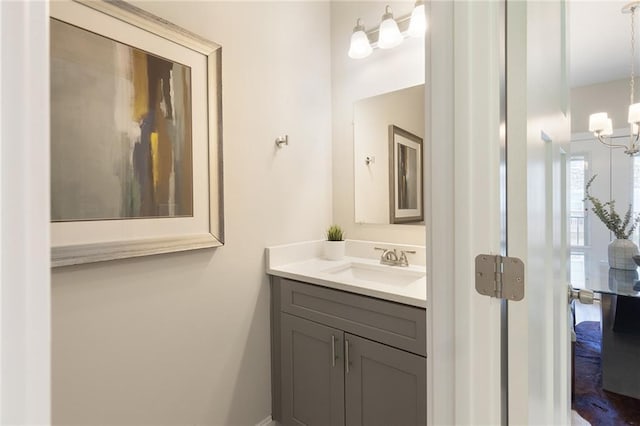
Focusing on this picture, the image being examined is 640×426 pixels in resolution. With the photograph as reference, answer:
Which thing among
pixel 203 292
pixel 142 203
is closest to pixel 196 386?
pixel 203 292

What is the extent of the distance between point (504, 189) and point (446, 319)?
0.29 meters

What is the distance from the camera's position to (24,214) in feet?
1.09

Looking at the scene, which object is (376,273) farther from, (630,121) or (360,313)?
(630,121)

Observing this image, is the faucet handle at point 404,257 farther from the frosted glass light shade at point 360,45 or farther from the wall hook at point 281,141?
the frosted glass light shade at point 360,45

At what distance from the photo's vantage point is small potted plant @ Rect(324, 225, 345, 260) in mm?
1990

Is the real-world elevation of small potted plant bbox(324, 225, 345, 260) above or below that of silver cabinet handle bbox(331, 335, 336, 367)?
above

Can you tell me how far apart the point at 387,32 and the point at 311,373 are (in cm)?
178

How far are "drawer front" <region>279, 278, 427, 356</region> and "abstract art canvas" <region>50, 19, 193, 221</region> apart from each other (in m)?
0.64

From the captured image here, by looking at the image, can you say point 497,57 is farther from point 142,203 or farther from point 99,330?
point 99,330

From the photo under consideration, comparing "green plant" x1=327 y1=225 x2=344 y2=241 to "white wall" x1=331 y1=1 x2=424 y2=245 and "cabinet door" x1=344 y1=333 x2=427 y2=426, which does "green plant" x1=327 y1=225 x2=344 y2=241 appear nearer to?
"white wall" x1=331 y1=1 x2=424 y2=245

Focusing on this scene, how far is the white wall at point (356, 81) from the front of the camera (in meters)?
1.86

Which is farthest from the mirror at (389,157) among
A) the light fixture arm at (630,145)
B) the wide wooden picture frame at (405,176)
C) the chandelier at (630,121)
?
the light fixture arm at (630,145)

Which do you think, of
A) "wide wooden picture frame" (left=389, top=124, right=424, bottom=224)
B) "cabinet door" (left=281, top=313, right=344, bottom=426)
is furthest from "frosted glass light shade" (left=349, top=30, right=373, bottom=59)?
"cabinet door" (left=281, top=313, right=344, bottom=426)

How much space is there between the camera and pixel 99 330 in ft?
3.87
